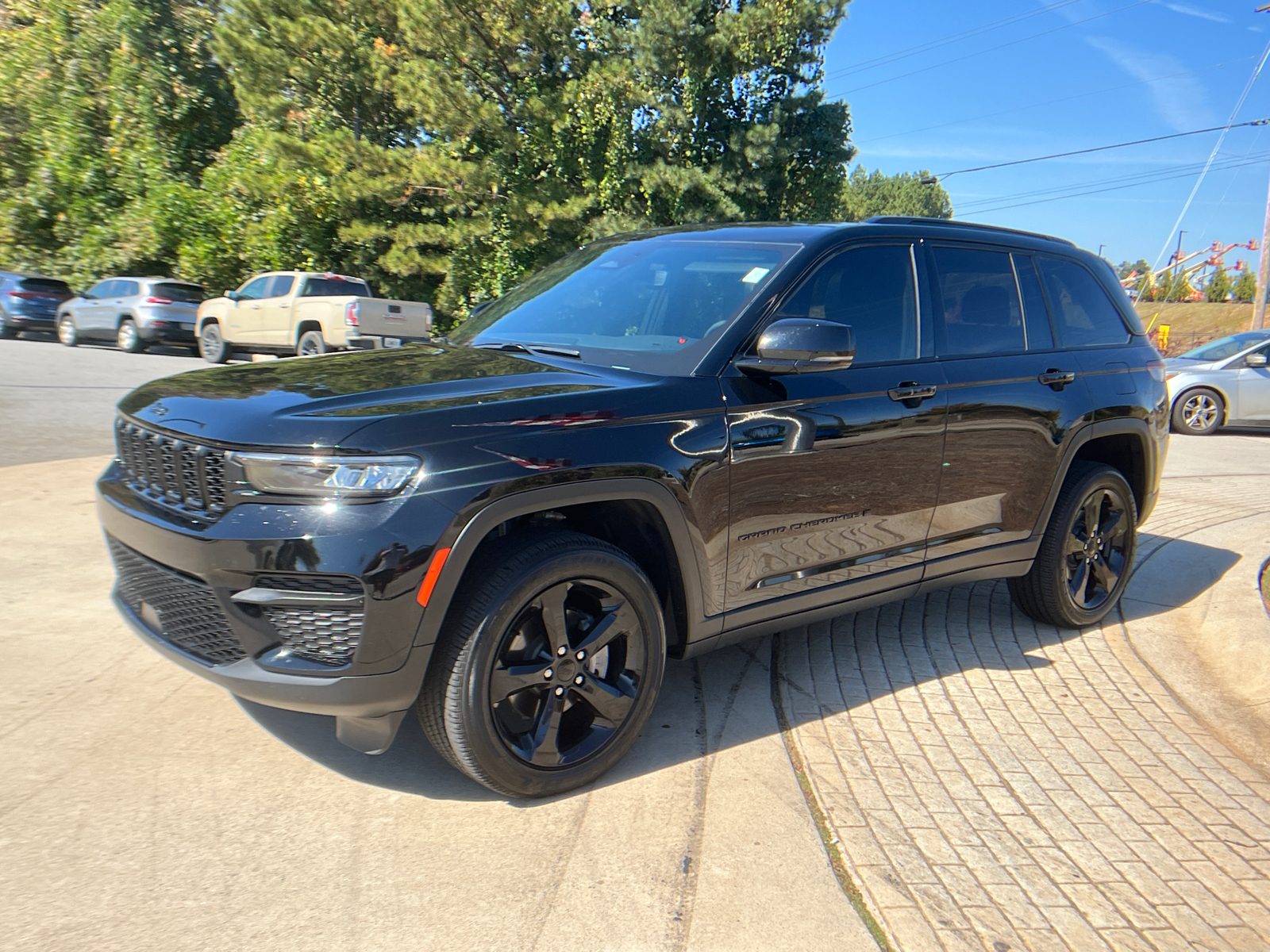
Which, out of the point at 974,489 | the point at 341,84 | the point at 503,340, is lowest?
the point at 974,489

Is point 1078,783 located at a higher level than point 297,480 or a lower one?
lower

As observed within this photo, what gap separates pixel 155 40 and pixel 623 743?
103 feet

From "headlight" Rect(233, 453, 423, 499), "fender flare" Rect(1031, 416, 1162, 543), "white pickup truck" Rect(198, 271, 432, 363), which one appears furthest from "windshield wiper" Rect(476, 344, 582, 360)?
"white pickup truck" Rect(198, 271, 432, 363)

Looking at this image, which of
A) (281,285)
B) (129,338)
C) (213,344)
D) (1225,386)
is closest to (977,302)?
(1225,386)

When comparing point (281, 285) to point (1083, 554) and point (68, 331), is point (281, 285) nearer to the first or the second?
point (68, 331)

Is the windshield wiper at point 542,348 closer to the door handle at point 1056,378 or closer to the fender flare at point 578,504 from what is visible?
the fender flare at point 578,504

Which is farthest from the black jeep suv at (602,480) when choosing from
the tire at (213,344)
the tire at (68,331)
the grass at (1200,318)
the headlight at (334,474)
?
the grass at (1200,318)

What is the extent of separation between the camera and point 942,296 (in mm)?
4270

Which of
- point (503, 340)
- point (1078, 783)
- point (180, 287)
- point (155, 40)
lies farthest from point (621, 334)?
point (155, 40)

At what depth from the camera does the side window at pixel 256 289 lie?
1931 centimetres

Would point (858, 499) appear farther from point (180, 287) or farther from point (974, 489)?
point (180, 287)

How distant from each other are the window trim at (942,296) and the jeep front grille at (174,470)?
9.52 ft

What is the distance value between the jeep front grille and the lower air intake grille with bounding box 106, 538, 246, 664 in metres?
0.22

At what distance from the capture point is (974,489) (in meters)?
4.30
